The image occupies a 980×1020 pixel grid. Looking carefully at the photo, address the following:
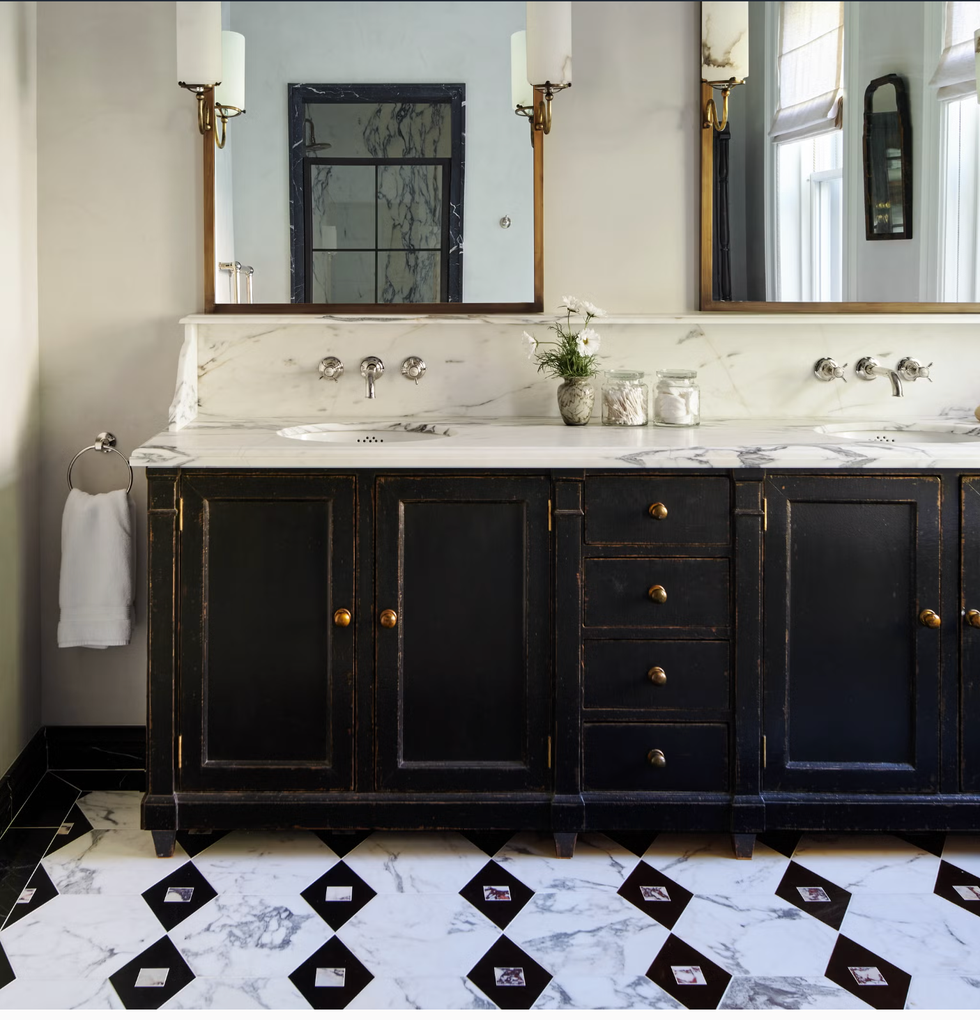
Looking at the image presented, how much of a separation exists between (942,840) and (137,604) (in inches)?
76.2

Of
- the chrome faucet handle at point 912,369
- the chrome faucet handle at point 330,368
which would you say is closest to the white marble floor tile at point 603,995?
the chrome faucet handle at point 330,368

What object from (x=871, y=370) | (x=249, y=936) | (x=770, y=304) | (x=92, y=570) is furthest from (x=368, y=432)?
(x=871, y=370)

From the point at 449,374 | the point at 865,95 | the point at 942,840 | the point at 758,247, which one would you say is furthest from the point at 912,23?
the point at 942,840

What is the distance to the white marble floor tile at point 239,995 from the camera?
1.44 m

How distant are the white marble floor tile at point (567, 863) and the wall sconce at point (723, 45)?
5.50ft

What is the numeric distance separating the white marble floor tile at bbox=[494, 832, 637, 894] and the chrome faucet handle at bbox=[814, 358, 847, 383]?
120 centimetres

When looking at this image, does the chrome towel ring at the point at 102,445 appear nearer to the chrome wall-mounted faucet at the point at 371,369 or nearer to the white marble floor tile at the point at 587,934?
the chrome wall-mounted faucet at the point at 371,369

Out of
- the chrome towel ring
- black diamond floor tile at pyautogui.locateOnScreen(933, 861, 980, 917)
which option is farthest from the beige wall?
black diamond floor tile at pyautogui.locateOnScreen(933, 861, 980, 917)

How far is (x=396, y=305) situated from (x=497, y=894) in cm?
134

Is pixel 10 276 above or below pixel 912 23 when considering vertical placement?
below

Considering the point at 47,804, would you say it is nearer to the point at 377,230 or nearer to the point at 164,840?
the point at 164,840

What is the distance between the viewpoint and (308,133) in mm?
2207

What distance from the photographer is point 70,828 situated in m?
2.03

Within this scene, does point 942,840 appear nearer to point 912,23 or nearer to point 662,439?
point 662,439
